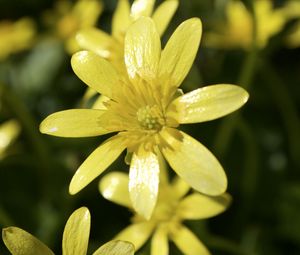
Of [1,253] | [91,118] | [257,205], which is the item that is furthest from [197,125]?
[91,118]

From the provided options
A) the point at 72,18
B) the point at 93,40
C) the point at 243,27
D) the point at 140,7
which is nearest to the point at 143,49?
the point at 140,7

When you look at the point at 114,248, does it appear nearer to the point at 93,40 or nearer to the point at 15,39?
the point at 93,40

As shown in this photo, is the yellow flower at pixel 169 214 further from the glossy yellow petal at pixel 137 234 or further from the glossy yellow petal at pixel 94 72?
the glossy yellow petal at pixel 94 72

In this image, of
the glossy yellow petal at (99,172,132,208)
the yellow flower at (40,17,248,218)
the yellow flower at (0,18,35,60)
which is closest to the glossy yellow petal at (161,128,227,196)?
the yellow flower at (40,17,248,218)

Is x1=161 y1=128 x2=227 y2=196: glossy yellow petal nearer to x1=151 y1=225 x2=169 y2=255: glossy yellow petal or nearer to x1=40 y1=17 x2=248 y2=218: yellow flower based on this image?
x1=40 y1=17 x2=248 y2=218: yellow flower

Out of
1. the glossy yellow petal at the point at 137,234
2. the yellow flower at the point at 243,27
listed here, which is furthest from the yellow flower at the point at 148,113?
the yellow flower at the point at 243,27

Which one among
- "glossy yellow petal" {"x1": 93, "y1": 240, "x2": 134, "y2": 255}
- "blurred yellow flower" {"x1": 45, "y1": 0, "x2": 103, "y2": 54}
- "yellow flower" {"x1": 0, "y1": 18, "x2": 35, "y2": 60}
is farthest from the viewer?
"yellow flower" {"x1": 0, "y1": 18, "x2": 35, "y2": 60}
